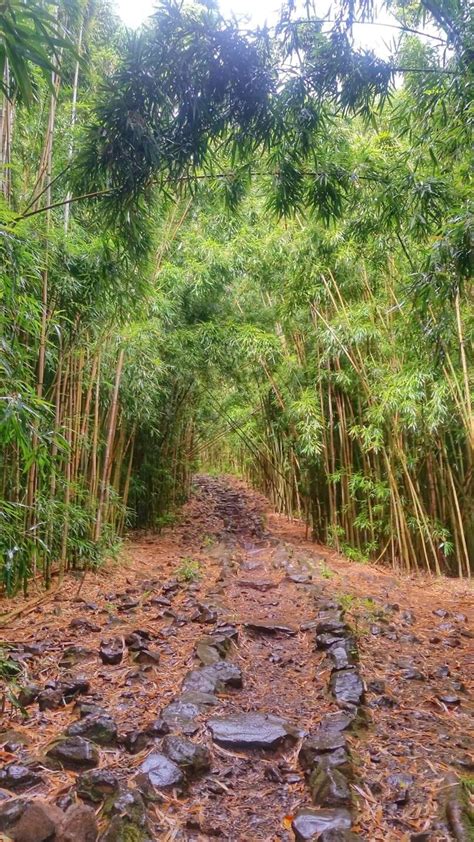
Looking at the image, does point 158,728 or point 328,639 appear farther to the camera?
point 328,639

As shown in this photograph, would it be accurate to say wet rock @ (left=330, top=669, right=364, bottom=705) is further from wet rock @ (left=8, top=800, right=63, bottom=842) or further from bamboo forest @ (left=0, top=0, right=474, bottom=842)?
wet rock @ (left=8, top=800, right=63, bottom=842)

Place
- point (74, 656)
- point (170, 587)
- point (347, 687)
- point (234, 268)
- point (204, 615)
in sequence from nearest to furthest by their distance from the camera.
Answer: point (347, 687) < point (74, 656) < point (204, 615) < point (170, 587) < point (234, 268)

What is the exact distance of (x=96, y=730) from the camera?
1.76m

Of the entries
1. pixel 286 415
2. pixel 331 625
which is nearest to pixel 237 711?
pixel 331 625

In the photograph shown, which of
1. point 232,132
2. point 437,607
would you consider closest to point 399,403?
point 437,607

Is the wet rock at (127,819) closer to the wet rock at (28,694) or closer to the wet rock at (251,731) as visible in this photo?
the wet rock at (251,731)

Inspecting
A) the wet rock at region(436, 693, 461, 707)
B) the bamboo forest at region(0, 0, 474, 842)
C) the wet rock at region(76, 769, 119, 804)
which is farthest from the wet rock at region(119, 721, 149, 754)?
the wet rock at region(436, 693, 461, 707)

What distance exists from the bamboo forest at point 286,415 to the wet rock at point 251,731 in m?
0.01

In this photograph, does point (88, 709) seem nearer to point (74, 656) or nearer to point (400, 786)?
point (74, 656)

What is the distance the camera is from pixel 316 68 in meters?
2.22

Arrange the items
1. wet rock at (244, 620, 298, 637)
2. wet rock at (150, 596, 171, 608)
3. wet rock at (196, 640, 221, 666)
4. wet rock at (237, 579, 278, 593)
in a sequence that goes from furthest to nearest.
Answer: wet rock at (237, 579, 278, 593)
wet rock at (150, 596, 171, 608)
wet rock at (244, 620, 298, 637)
wet rock at (196, 640, 221, 666)

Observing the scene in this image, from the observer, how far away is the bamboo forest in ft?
5.23

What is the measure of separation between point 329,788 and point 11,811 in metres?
0.91

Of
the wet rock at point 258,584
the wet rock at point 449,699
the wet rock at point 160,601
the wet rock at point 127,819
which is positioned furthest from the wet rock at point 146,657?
the wet rock at point 258,584
